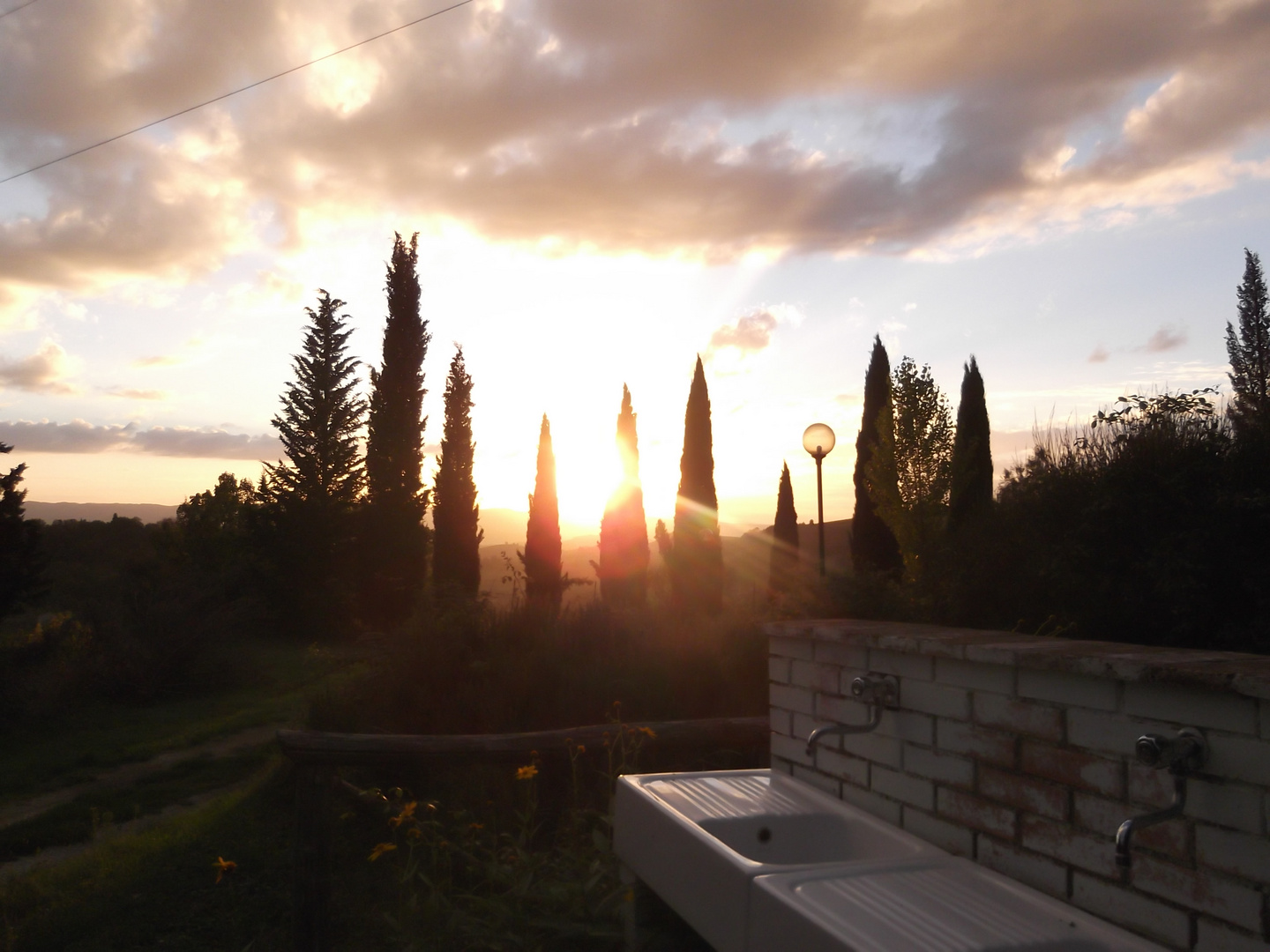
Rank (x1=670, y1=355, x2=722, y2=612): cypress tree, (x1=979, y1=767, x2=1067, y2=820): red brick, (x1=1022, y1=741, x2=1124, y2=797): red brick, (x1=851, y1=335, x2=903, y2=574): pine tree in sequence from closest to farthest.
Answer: (x1=1022, y1=741, x2=1124, y2=797): red brick → (x1=979, y1=767, x2=1067, y2=820): red brick → (x1=851, y1=335, x2=903, y2=574): pine tree → (x1=670, y1=355, x2=722, y2=612): cypress tree

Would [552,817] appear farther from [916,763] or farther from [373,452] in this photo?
[373,452]

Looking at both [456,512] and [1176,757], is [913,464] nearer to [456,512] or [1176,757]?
[456,512]

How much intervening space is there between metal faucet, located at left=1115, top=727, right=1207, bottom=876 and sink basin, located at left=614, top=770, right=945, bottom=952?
77cm

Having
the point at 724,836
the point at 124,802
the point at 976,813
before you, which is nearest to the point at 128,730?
the point at 124,802

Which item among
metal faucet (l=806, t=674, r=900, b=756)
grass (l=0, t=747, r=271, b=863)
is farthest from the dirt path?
metal faucet (l=806, t=674, r=900, b=756)

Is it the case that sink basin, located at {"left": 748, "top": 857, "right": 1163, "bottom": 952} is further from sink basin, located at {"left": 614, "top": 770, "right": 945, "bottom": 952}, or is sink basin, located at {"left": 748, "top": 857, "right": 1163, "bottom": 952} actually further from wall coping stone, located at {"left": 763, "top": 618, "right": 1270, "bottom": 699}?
wall coping stone, located at {"left": 763, "top": 618, "right": 1270, "bottom": 699}

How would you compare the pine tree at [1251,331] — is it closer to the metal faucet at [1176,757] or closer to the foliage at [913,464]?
the foliage at [913,464]

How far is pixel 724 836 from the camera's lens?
2.79 m

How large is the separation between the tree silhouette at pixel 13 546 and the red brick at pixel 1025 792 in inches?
594

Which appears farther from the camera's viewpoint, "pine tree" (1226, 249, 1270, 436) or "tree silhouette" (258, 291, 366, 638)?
"pine tree" (1226, 249, 1270, 436)

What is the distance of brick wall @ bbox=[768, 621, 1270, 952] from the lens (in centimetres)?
174

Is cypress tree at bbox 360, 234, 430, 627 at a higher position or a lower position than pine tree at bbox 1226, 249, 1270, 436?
lower

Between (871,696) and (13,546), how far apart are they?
48.6ft

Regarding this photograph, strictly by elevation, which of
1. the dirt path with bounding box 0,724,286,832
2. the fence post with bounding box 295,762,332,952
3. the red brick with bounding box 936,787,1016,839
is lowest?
the dirt path with bounding box 0,724,286,832
